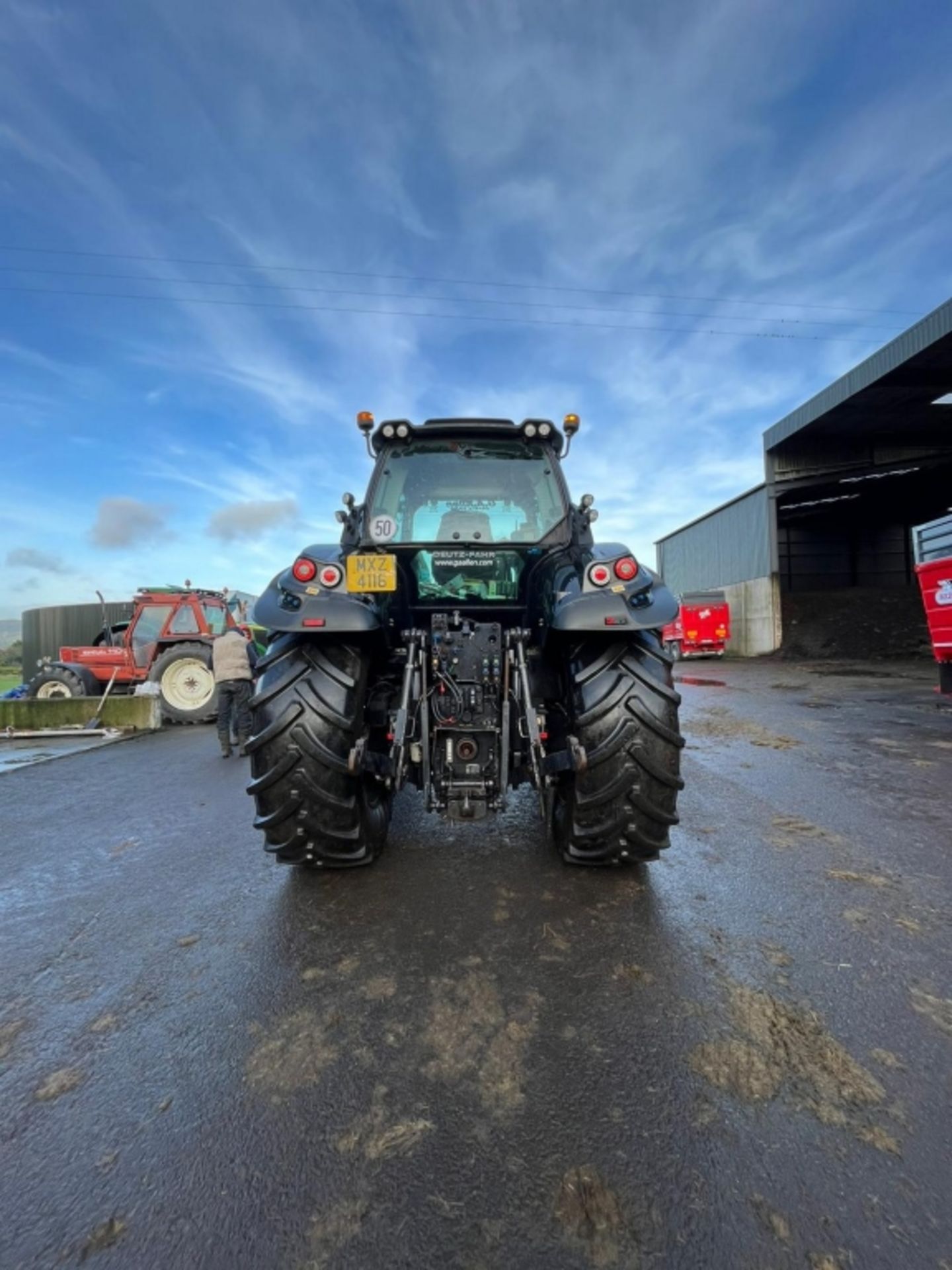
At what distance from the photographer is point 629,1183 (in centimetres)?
121

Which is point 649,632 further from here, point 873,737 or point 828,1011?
point 873,737

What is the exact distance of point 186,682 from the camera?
859 centimetres

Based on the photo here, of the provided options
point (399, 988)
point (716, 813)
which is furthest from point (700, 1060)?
point (716, 813)

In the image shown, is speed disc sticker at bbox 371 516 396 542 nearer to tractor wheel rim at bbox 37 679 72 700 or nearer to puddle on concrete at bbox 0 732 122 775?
puddle on concrete at bbox 0 732 122 775

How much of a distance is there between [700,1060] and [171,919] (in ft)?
6.91

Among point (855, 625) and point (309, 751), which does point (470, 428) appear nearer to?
point (309, 751)

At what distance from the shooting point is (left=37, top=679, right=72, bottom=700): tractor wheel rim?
890 centimetres

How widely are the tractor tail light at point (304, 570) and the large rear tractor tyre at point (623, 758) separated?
1.25 metres

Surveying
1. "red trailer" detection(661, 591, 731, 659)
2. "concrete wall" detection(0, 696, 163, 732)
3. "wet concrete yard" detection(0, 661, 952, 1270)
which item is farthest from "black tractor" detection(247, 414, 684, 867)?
"red trailer" detection(661, 591, 731, 659)

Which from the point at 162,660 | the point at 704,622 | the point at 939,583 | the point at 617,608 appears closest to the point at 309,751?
the point at 617,608

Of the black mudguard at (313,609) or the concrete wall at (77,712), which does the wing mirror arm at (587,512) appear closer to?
the black mudguard at (313,609)

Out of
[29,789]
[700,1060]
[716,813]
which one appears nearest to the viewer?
[700,1060]

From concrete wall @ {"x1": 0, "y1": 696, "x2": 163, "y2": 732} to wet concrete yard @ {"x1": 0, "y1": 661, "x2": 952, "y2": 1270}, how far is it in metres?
5.13

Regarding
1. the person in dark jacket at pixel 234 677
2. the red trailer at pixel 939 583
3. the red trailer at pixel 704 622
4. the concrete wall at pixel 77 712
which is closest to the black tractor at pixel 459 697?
the person in dark jacket at pixel 234 677
